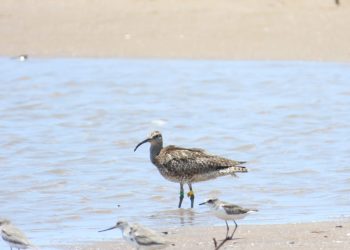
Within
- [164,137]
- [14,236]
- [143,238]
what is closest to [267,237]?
[143,238]

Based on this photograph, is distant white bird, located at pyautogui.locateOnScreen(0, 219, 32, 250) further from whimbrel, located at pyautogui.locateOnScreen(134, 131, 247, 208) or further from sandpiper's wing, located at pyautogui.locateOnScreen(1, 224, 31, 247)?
whimbrel, located at pyautogui.locateOnScreen(134, 131, 247, 208)

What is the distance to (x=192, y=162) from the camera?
10.6m

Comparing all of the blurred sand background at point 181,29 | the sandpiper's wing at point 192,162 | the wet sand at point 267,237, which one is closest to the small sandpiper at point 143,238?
the wet sand at point 267,237

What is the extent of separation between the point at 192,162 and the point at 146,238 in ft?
11.7

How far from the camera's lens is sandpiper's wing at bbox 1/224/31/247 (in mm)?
7284

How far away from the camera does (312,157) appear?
41.1 ft

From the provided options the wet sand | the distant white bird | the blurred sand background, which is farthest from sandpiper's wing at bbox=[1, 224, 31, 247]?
the blurred sand background

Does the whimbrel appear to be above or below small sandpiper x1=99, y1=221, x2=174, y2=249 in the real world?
below

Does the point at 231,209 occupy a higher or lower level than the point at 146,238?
lower

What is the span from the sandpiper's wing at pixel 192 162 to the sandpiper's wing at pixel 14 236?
3301mm

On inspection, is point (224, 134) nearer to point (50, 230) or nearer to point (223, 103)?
point (223, 103)

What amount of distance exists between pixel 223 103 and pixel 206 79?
171 cm

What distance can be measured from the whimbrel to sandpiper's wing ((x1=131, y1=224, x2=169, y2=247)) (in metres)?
3.20

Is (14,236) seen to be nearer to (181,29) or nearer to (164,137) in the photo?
(164,137)
